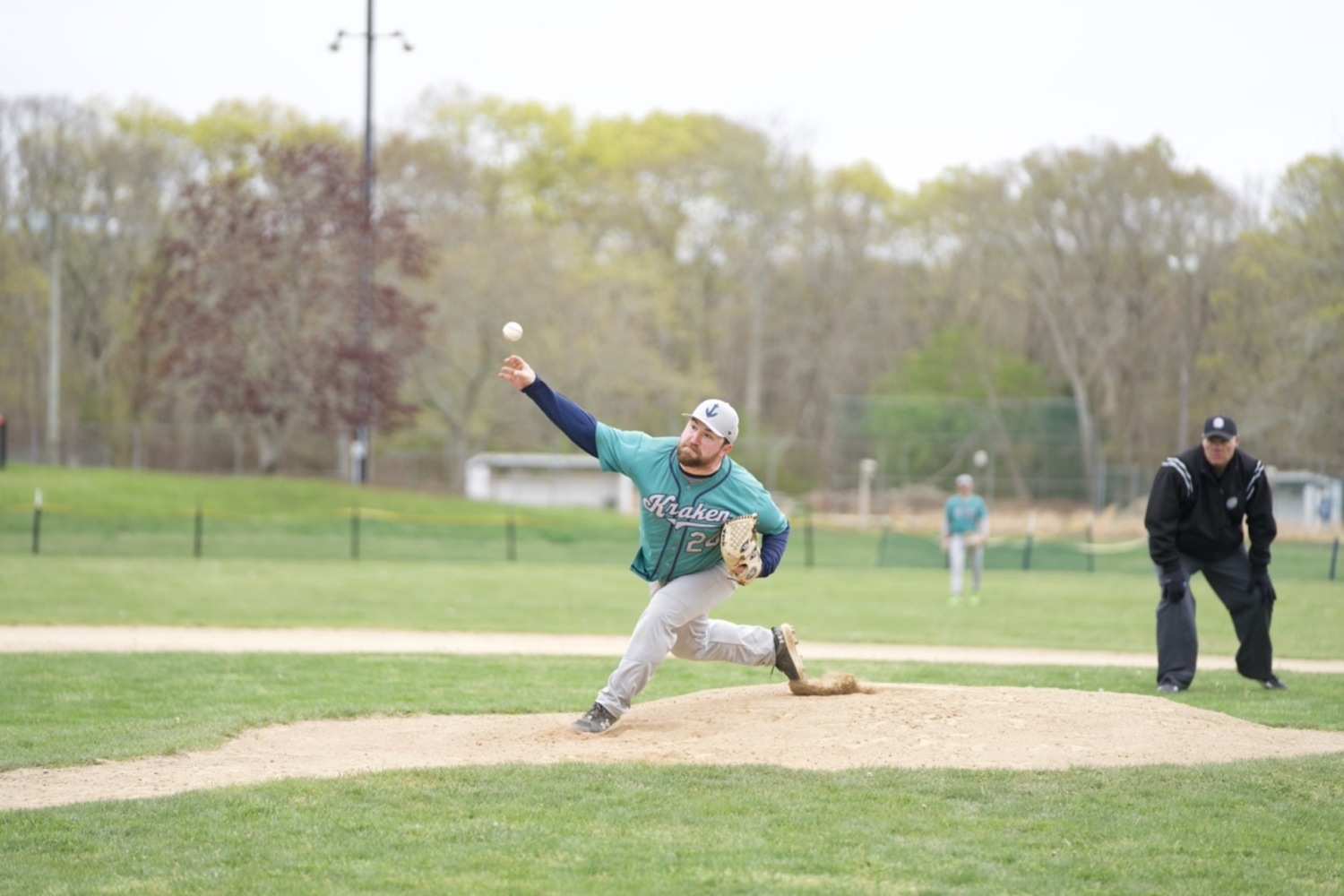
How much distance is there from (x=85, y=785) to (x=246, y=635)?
31.2ft

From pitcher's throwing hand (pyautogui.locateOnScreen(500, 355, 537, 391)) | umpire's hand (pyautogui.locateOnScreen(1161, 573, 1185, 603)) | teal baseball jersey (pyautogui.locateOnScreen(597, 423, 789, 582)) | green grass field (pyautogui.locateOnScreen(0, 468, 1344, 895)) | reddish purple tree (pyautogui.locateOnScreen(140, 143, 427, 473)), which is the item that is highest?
reddish purple tree (pyautogui.locateOnScreen(140, 143, 427, 473))

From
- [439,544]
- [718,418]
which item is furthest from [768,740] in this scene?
[439,544]

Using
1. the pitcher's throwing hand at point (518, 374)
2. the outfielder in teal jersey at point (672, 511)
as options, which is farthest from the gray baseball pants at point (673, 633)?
the pitcher's throwing hand at point (518, 374)

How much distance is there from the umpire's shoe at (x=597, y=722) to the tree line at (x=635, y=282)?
3467 centimetres

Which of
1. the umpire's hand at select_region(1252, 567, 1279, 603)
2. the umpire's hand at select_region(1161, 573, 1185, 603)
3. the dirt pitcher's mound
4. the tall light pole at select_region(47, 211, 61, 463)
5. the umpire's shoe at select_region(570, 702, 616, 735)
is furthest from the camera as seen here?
the tall light pole at select_region(47, 211, 61, 463)

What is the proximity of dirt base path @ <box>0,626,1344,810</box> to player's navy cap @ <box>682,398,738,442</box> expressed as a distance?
5.45 ft

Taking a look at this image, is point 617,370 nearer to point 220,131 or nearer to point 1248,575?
point 220,131

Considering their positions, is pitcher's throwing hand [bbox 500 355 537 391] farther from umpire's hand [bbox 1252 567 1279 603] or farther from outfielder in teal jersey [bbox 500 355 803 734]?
umpire's hand [bbox 1252 567 1279 603]

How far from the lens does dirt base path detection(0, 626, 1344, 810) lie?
25.1ft

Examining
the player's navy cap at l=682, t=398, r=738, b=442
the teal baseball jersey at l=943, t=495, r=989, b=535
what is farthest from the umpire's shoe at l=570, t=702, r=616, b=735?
the teal baseball jersey at l=943, t=495, r=989, b=535

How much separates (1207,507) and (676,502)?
4.58m

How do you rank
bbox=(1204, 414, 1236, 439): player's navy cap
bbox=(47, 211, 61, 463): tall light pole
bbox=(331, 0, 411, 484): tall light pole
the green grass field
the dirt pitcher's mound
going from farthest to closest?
bbox=(47, 211, 61, 463): tall light pole → bbox=(331, 0, 411, 484): tall light pole → bbox=(1204, 414, 1236, 439): player's navy cap → the dirt pitcher's mound → the green grass field

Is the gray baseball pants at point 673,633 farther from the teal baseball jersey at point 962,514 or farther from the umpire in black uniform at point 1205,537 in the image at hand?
the teal baseball jersey at point 962,514

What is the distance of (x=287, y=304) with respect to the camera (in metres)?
44.3
